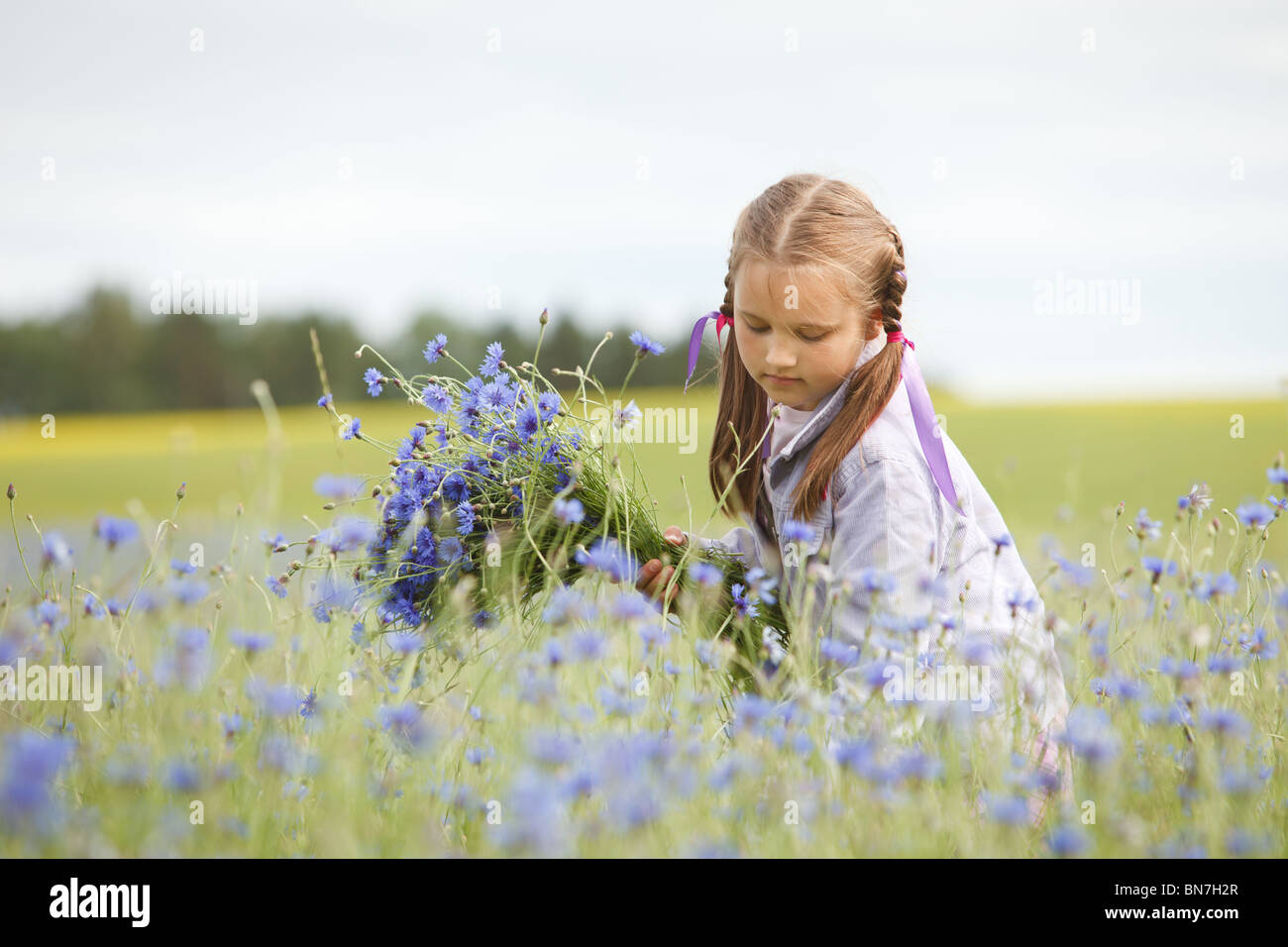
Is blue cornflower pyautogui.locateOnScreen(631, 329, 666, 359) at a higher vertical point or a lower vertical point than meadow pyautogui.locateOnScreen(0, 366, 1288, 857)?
higher

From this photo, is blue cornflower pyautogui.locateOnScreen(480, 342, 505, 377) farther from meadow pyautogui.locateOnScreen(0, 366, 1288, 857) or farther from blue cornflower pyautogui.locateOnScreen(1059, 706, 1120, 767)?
blue cornflower pyautogui.locateOnScreen(1059, 706, 1120, 767)

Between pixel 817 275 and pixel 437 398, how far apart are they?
2.92 feet

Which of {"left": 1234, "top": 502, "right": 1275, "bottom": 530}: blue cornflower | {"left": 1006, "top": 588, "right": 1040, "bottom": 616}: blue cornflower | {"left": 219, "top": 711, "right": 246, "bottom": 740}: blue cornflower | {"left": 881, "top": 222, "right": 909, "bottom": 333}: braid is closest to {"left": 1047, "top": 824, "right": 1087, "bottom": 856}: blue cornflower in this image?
{"left": 1006, "top": 588, "right": 1040, "bottom": 616}: blue cornflower

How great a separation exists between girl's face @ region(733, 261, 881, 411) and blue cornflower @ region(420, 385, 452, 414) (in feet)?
2.21

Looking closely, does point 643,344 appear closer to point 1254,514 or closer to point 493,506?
point 493,506

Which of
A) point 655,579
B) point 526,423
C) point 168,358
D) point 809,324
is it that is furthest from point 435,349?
point 168,358

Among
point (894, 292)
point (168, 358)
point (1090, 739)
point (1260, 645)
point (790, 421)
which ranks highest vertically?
point (894, 292)

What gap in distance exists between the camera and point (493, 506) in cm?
231

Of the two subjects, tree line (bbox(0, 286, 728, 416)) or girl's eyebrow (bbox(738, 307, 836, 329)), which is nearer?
girl's eyebrow (bbox(738, 307, 836, 329))

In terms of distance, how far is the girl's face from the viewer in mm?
2324

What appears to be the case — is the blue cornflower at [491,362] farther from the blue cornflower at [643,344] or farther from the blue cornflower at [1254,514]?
the blue cornflower at [1254,514]

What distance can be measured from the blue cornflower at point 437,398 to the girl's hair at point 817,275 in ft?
2.10
